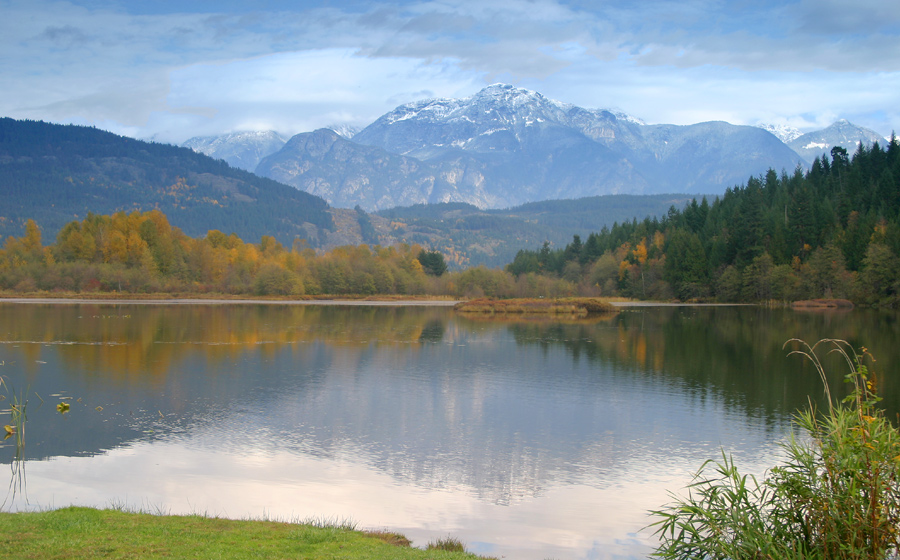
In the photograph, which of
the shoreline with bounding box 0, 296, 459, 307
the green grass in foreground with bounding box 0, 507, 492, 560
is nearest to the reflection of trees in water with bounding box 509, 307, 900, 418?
the green grass in foreground with bounding box 0, 507, 492, 560

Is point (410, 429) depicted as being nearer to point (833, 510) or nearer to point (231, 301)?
point (833, 510)

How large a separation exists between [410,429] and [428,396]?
620 cm

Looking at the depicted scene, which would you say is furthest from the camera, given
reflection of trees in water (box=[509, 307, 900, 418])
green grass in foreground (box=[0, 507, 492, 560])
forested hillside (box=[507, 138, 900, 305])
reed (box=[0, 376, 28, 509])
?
forested hillside (box=[507, 138, 900, 305])

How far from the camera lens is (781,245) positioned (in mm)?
112938

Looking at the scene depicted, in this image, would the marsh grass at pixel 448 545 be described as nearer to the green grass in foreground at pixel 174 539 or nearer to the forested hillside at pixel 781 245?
the green grass in foreground at pixel 174 539

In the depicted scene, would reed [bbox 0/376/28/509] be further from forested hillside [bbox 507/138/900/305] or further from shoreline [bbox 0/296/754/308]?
forested hillside [bbox 507/138/900/305]

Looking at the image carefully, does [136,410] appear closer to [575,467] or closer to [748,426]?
[575,467]

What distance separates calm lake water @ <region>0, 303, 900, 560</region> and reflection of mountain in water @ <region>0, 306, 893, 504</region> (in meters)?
0.11

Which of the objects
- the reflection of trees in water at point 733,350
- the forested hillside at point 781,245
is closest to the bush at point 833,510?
the reflection of trees in water at point 733,350

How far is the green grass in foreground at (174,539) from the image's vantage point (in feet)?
34.6

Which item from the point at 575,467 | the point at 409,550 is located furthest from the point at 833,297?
the point at 409,550

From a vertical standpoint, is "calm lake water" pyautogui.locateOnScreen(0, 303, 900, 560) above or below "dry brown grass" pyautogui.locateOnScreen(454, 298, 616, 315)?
above

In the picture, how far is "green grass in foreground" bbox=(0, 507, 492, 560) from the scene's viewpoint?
10.6 meters

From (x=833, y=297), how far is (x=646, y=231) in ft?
153
